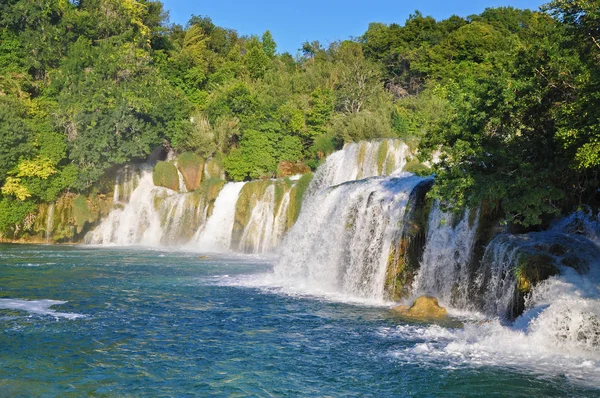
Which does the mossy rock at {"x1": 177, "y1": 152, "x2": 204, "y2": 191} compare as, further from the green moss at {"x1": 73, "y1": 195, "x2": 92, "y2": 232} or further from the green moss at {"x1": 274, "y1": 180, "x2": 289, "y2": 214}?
the green moss at {"x1": 274, "y1": 180, "x2": 289, "y2": 214}

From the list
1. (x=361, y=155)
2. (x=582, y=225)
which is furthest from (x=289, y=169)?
(x=582, y=225)

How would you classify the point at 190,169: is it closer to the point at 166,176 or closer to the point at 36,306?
the point at 166,176

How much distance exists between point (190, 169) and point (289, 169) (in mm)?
6602

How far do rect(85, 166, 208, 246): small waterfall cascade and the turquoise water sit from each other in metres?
15.9

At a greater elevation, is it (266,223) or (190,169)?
(190,169)

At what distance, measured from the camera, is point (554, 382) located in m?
10.2

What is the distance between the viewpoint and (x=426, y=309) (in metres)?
A: 15.6

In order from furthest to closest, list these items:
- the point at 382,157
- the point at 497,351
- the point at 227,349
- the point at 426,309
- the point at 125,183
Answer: the point at 125,183
the point at 382,157
the point at 426,309
the point at 227,349
the point at 497,351

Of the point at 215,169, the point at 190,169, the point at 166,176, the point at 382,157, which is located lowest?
the point at 166,176

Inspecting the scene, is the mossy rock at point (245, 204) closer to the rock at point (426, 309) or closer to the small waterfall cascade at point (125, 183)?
the small waterfall cascade at point (125, 183)

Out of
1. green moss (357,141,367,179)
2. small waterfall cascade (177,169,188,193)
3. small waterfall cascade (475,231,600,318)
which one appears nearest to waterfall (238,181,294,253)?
green moss (357,141,367,179)

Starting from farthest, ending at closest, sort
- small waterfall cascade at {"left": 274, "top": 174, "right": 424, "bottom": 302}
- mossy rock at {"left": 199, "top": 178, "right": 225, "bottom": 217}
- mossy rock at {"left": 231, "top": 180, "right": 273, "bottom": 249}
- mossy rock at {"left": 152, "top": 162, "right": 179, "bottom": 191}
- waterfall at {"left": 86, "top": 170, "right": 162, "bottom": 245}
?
mossy rock at {"left": 152, "top": 162, "right": 179, "bottom": 191} < waterfall at {"left": 86, "top": 170, "right": 162, "bottom": 245} < mossy rock at {"left": 199, "top": 178, "right": 225, "bottom": 217} < mossy rock at {"left": 231, "top": 180, "right": 273, "bottom": 249} < small waterfall cascade at {"left": 274, "top": 174, "right": 424, "bottom": 302}

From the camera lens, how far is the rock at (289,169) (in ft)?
125

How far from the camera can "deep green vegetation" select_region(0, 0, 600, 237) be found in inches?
536
